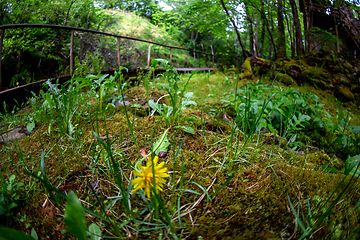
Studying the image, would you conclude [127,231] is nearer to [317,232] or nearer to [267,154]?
[317,232]

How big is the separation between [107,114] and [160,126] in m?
0.60

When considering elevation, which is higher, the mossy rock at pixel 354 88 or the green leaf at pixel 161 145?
the mossy rock at pixel 354 88

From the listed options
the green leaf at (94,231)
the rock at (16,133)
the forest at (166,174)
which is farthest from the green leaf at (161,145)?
the rock at (16,133)

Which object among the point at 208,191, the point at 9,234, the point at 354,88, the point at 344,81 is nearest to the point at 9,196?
the point at 9,234

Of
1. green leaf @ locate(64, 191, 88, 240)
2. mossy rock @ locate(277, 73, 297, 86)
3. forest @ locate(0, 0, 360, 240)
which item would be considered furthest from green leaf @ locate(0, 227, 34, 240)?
mossy rock @ locate(277, 73, 297, 86)

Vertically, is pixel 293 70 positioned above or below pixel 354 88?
above

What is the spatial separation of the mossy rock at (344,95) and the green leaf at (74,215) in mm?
5402

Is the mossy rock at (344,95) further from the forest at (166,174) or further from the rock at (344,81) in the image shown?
the forest at (166,174)

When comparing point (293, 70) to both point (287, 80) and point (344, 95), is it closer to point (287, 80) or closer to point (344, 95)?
point (287, 80)

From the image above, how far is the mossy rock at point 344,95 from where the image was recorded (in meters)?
4.10

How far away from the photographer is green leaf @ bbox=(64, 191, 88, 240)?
0.53 metres

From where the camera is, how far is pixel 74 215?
0.54m

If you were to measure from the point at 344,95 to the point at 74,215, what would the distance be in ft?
18.1

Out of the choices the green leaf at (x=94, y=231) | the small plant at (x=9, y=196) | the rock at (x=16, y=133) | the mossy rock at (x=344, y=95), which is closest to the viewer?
the green leaf at (x=94, y=231)
